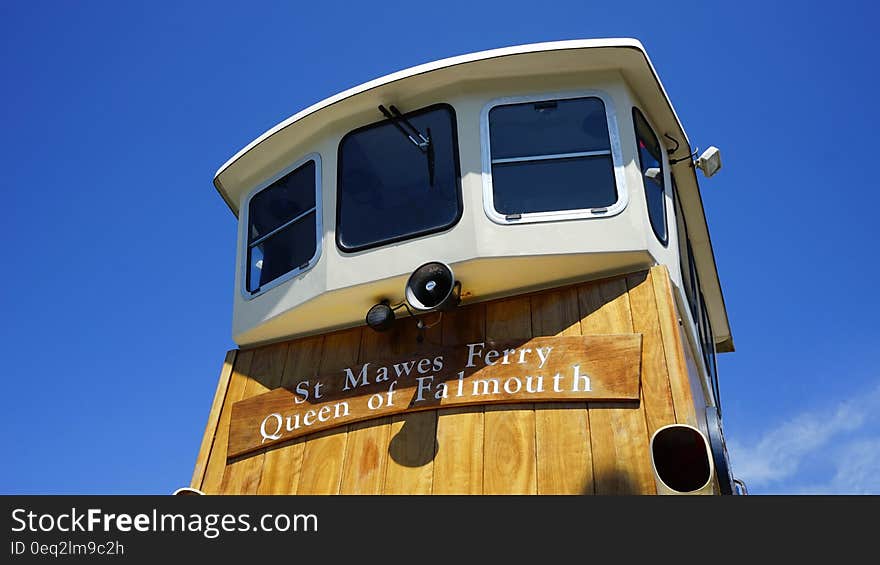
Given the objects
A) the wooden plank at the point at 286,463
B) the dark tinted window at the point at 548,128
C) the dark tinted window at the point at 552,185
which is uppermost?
the dark tinted window at the point at 548,128

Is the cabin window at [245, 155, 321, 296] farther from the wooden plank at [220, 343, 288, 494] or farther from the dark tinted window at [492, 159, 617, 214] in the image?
the dark tinted window at [492, 159, 617, 214]

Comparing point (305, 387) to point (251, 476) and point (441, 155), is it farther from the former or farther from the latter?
point (441, 155)

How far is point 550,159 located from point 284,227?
7.96 feet

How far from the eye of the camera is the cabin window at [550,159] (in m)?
6.06

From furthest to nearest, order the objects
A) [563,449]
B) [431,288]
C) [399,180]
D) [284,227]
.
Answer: [284,227] < [399,180] < [431,288] < [563,449]

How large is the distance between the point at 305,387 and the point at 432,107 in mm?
2406

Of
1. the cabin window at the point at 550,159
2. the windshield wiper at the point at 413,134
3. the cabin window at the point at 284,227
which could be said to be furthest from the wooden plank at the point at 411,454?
the windshield wiper at the point at 413,134

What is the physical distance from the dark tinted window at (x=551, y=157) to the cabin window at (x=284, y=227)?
1.61 metres

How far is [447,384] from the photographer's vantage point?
5.80 m

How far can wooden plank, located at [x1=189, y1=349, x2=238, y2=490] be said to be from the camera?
21.0ft

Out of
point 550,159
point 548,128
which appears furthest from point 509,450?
point 548,128

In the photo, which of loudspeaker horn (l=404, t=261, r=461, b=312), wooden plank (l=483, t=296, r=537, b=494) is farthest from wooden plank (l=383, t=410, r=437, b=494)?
loudspeaker horn (l=404, t=261, r=461, b=312)

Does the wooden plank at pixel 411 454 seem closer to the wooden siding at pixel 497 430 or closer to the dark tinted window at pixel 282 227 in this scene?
the wooden siding at pixel 497 430

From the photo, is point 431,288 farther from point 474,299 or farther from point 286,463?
point 286,463
